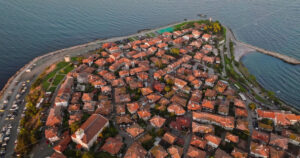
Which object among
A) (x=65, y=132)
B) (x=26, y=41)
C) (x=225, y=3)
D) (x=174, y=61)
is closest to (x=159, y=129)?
(x=65, y=132)

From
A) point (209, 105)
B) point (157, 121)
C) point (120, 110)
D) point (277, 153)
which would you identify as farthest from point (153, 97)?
point (277, 153)

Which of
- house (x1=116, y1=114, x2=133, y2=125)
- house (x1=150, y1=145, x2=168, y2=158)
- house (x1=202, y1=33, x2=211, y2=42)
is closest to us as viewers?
house (x1=150, y1=145, x2=168, y2=158)

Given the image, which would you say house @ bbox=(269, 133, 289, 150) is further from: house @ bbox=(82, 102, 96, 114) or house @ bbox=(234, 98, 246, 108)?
house @ bbox=(82, 102, 96, 114)

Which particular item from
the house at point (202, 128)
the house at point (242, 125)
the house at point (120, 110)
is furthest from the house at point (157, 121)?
the house at point (242, 125)

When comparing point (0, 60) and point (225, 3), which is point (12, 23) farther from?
point (225, 3)

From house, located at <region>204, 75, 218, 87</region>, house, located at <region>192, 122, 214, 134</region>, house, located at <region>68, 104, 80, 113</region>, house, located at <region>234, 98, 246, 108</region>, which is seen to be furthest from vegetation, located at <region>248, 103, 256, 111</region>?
house, located at <region>68, 104, 80, 113</region>
